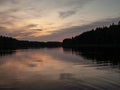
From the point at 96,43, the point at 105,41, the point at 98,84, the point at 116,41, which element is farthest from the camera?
the point at 96,43

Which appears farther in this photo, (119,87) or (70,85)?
(70,85)

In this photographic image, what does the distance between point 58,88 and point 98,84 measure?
385 centimetres

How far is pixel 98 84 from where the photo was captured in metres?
20.3

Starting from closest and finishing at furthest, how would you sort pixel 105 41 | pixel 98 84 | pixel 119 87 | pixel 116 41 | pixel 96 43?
1. pixel 119 87
2. pixel 98 84
3. pixel 116 41
4. pixel 105 41
5. pixel 96 43

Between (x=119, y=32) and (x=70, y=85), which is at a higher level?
(x=119, y=32)

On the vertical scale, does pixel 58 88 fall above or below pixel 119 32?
below

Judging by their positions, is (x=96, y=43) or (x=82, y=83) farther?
(x=96, y=43)

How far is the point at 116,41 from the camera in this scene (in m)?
155

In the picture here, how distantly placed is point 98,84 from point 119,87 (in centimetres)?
220

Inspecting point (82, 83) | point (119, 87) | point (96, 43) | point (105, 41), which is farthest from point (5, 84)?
point (96, 43)

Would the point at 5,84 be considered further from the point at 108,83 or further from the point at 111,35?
the point at 111,35

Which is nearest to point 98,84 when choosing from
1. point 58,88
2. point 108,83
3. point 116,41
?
point 108,83

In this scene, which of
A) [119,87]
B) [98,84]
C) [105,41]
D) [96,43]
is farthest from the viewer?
[96,43]

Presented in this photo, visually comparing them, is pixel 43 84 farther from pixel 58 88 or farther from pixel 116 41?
pixel 116 41
